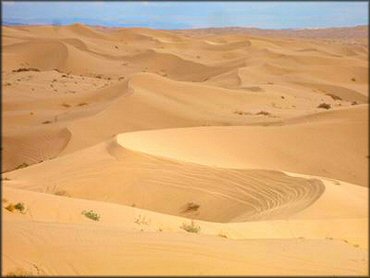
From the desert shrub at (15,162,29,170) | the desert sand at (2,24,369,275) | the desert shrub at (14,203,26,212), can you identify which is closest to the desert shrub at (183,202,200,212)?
the desert sand at (2,24,369,275)

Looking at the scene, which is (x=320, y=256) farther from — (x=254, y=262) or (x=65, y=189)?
(x=65, y=189)

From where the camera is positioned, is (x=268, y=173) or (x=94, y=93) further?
(x=94, y=93)

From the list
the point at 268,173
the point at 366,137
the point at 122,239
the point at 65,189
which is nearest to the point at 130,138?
the point at 65,189

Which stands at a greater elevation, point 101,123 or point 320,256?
point 101,123

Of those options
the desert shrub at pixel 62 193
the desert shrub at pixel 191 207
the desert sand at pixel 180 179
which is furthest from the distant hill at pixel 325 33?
the desert shrub at pixel 62 193

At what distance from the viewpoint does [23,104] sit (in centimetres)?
2220

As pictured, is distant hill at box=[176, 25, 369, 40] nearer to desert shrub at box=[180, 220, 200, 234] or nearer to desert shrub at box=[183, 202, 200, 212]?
desert shrub at box=[183, 202, 200, 212]

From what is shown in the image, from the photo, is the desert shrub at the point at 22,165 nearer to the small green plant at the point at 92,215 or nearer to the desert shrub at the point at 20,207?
the desert shrub at the point at 20,207

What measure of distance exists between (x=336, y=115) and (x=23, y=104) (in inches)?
531

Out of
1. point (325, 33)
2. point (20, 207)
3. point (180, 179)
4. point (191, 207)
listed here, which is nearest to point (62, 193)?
point (180, 179)

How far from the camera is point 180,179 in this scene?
11.0 metres

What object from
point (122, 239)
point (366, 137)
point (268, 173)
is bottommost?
point (122, 239)

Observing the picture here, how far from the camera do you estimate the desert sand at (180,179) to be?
193 inches

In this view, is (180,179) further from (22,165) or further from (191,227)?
(22,165)
